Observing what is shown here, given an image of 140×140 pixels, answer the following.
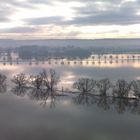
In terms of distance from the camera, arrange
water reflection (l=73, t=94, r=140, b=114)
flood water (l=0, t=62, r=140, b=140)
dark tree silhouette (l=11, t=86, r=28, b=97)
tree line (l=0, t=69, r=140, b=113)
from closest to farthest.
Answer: flood water (l=0, t=62, r=140, b=140)
water reflection (l=73, t=94, r=140, b=114)
tree line (l=0, t=69, r=140, b=113)
dark tree silhouette (l=11, t=86, r=28, b=97)

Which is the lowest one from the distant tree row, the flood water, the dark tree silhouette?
the flood water

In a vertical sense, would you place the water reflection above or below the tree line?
below

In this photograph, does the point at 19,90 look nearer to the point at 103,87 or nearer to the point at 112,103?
the point at 103,87

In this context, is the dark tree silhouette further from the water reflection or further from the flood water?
the water reflection

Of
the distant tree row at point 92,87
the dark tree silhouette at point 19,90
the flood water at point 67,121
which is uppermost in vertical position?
the distant tree row at point 92,87

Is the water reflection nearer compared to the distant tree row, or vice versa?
the water reflection

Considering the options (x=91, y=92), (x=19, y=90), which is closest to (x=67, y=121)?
(x=91, y=92)

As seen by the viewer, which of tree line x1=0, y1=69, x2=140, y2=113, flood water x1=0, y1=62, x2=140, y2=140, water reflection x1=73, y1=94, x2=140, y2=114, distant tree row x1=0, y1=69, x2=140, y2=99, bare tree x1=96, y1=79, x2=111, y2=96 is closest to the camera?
flood water x1=0, y1=62, x2=140, y2=140

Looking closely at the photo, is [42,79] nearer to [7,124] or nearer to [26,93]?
[26,93]

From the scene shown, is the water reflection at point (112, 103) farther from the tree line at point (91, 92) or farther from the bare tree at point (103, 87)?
the bare tree at point (103, 87)

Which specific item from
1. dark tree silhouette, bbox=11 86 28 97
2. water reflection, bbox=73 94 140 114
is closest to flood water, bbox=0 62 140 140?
water reflection, bbox=73 94 140 114

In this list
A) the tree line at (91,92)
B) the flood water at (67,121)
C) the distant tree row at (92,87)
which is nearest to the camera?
the flood water at (67,121)

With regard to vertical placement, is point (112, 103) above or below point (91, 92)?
below

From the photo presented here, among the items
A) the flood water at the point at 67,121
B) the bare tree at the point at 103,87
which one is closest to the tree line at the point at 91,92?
the bare tree at the point at 103,87
